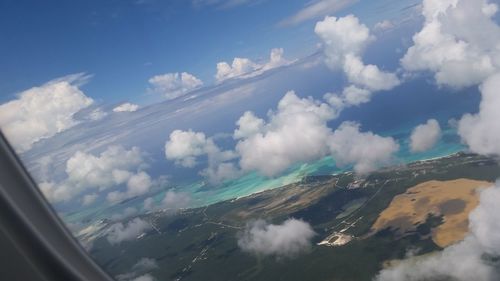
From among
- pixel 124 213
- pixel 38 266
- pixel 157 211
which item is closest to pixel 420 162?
pixel 157 211

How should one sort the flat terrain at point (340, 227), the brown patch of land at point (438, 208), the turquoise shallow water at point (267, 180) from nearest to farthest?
the flat terrain at point (340, 227), the brown patch of land at point (438, 208), the turquoise shallow water at point (267, 180)

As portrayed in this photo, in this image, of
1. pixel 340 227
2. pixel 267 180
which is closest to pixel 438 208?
pixel 340 227

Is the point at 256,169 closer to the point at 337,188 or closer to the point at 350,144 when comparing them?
the point at 350,144

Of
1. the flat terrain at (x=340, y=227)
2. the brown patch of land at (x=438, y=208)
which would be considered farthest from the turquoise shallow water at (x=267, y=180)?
the brown patch of land at (x=438, y=208)

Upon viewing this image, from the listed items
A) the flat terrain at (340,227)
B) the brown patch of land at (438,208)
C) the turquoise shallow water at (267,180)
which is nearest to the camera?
the flat terrain at (340,227)

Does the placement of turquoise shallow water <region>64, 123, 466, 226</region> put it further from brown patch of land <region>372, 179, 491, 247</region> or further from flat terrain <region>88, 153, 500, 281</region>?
brown patch of land <region>372, 179, 491, 247</region>

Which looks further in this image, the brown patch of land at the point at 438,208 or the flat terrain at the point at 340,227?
the brown patch of land at the point at 438,208

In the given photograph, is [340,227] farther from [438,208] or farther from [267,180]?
[267,180]

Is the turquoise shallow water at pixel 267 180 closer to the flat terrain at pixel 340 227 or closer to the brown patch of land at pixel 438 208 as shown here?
the flat terrain at pixel 340 227
